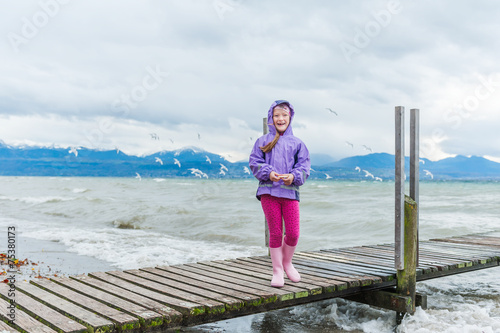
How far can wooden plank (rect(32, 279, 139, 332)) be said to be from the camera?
3814 mm

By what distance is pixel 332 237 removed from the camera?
16312mm

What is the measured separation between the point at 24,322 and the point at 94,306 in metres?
0.60

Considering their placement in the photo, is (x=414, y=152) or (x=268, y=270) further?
(x=268, y=270)

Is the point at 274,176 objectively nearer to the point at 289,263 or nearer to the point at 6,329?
the point at 289,263

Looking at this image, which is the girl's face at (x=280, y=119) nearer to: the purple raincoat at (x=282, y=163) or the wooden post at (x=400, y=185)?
the purple raincoat at (x=282, y=163)

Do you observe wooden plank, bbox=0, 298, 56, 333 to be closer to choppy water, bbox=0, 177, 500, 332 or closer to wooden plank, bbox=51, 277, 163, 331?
wooden plank, bbox=51, 277, 163, 331

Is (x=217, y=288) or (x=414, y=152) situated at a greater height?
(x=414, y=152)

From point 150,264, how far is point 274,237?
5958mm

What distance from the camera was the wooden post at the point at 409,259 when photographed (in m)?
5.44

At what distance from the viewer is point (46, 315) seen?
13.1ft

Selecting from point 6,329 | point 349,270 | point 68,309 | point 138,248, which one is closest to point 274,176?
point 349,270

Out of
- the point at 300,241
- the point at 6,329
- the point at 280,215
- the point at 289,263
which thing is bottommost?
the point at 300,241

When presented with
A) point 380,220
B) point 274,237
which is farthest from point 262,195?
point 380,220

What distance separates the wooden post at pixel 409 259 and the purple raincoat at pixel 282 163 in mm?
1471
